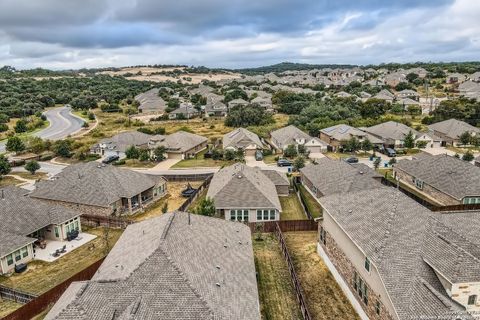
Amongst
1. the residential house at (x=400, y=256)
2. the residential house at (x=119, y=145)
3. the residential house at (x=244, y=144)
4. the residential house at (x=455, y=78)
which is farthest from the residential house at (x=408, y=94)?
the residential house at (x=400, y=256)

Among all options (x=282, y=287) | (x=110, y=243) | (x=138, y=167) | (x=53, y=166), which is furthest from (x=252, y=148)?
(x=282, y=287)

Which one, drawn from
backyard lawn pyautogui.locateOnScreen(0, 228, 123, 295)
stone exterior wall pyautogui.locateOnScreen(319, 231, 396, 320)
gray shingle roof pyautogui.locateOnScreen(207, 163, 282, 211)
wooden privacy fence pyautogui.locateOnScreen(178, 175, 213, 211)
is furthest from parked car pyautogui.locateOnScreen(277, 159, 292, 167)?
backyard lawn pyautogui.locateOnScreen(0, 228, 123, 295)

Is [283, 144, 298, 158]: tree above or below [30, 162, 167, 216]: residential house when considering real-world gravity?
below

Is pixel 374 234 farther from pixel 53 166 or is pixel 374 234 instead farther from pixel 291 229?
pixel 53 166

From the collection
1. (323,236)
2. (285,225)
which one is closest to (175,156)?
(285,225)

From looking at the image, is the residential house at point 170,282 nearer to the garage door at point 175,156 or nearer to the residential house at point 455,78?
the garage door at point 175,156

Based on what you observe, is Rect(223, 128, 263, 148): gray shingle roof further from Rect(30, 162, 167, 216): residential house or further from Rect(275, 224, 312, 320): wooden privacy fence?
Rect(275, 224, 312, 320): wooden privacy fence
